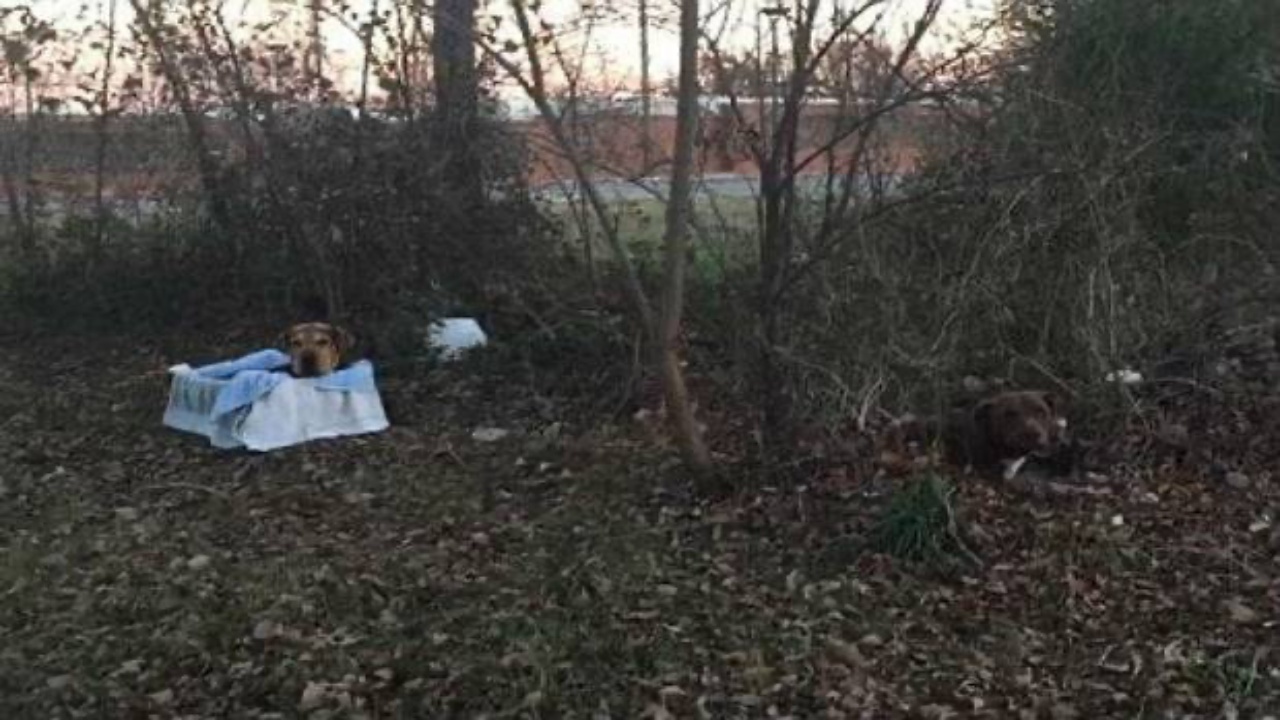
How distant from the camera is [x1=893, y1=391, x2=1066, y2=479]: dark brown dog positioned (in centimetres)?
588

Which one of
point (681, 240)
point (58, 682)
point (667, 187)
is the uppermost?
point (667, 187)

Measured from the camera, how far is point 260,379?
24.3 ft

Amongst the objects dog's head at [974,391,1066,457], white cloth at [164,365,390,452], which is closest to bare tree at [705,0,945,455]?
dog's head at [974,391,1066,457]

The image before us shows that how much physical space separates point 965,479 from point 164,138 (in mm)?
5960

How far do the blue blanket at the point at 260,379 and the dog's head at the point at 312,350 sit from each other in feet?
0.20

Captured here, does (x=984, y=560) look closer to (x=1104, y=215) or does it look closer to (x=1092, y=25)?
(x=1104, y=215)

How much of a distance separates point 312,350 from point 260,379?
334 millimetres

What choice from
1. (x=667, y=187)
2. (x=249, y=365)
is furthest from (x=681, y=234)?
(x=249, y=365)

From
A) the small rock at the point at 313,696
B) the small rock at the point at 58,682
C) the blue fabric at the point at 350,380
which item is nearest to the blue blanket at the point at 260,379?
the blue fabric at the point at 350,380

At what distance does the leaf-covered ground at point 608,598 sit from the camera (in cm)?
452

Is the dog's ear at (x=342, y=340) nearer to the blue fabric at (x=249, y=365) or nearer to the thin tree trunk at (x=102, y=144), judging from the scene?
the blue fabric at (x=249, y=365)

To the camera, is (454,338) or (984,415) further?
(454,338)

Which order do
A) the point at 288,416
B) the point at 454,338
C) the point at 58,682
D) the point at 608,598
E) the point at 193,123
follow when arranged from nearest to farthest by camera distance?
1. the point at 58,682
2. the point at 608,598
3. the point at 288,416
4. the point at 454,338
5. the point at 193,123

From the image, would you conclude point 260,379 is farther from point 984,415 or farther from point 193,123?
point 984,415
